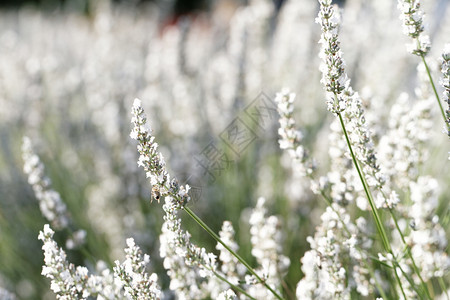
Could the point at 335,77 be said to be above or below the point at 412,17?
below

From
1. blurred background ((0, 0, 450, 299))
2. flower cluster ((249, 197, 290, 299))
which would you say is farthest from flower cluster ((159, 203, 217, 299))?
blurred background ((0, 0, 450, 299))

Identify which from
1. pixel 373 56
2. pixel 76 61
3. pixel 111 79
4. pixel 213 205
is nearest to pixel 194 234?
pixel 213 205

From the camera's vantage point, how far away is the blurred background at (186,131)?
2.38m

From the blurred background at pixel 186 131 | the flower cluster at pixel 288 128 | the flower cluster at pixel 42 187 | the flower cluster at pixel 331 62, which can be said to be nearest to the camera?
the flower cluster at pixel 331 62

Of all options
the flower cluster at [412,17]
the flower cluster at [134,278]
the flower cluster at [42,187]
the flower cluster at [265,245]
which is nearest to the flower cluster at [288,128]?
the flower cluster at [265,245]

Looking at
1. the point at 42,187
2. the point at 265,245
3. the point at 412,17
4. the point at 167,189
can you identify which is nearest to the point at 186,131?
the point at 42,187

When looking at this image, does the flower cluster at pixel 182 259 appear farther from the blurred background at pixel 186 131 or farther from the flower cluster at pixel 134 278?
the blurred background at pixel 186 131

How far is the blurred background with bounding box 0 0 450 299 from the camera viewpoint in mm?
2377

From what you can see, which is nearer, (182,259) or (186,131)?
(182,259)

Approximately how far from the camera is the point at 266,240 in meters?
1.40

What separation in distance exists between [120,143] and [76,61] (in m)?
2.01

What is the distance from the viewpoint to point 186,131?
2535mm

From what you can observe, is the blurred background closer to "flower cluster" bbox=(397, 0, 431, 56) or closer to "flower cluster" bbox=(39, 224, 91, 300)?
"flower cluster" bbox=(397, 0, 431, 56)

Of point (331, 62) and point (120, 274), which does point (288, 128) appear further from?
point (120, 274)
